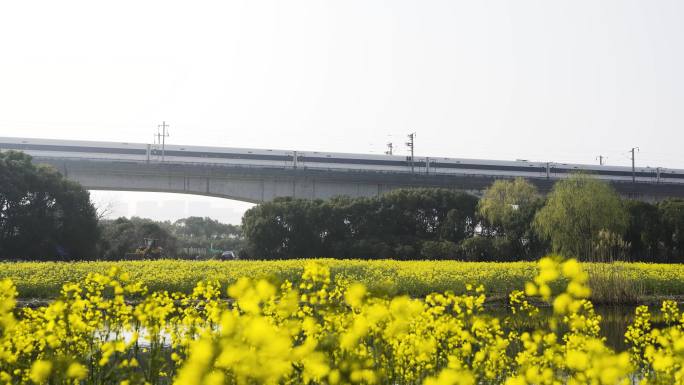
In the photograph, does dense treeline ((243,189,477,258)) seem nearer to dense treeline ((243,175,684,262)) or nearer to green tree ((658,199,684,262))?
dense treeline ((243,175,684,262))

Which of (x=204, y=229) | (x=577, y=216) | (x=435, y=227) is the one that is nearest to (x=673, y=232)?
(x=577, y=216)

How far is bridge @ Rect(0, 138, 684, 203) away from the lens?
148 feet

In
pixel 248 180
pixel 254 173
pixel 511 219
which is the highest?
pixel 254 173

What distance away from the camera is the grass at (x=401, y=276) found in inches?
651

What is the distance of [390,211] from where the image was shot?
38438 mm

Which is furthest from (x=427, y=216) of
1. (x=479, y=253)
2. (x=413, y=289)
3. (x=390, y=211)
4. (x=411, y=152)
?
(x=411, y=152)

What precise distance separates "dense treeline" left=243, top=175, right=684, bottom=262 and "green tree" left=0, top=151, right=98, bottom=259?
900 centimetres

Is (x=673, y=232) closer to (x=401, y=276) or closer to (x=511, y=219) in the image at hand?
(x=511, y=219)

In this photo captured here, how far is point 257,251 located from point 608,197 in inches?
682

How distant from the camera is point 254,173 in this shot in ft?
157

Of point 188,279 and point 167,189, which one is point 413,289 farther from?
point 167,189

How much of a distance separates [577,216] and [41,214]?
2248cm

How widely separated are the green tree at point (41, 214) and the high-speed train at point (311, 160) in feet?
49.3

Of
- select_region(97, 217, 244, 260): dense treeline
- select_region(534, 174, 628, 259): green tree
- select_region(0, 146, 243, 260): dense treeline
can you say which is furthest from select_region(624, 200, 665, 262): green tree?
select_region(0, 146, 243, 260): dense treeline
